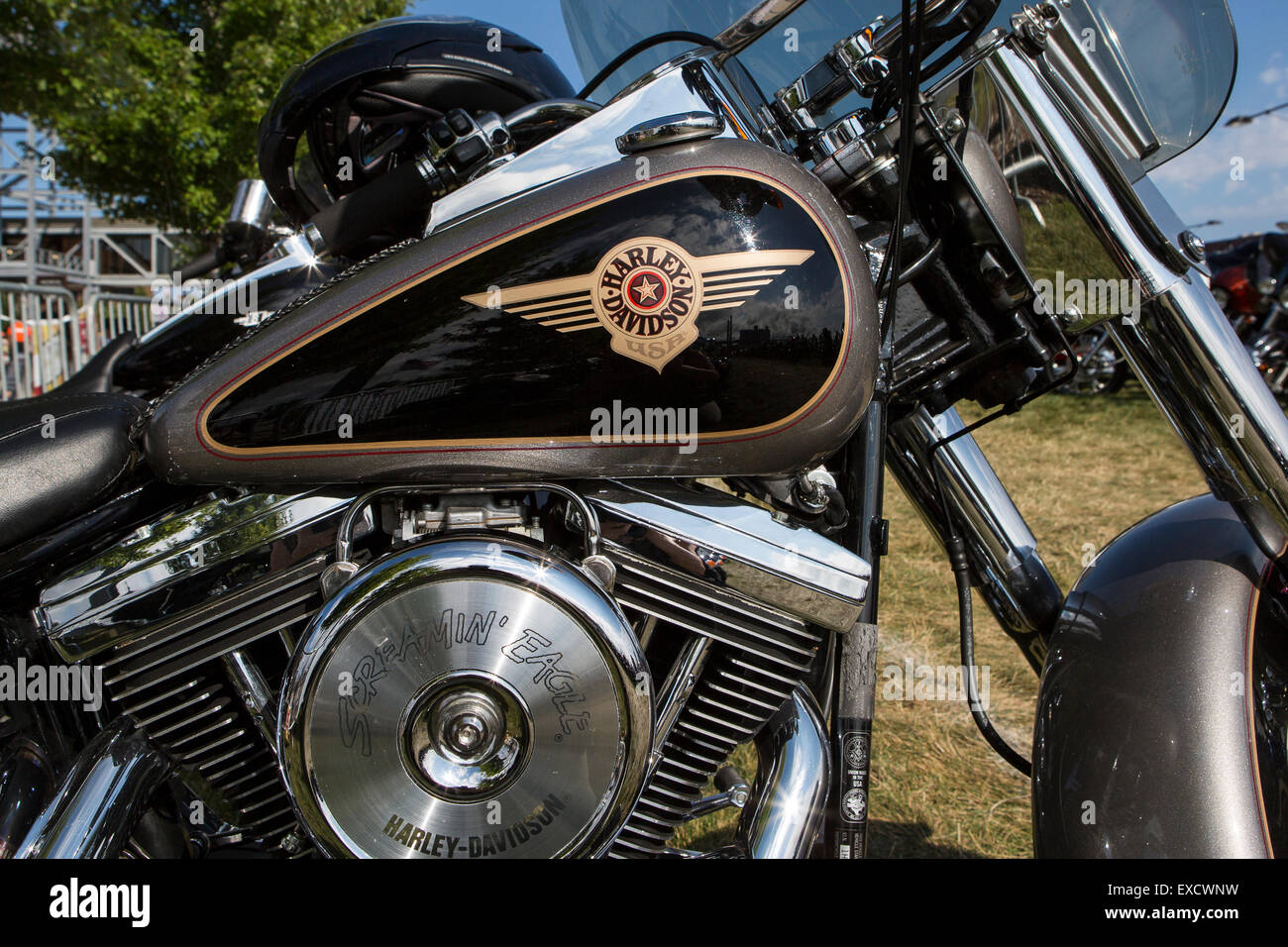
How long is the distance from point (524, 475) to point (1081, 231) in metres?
0.87

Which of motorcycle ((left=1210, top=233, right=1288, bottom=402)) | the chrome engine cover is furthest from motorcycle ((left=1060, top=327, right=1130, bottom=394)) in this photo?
the chrome engine cover

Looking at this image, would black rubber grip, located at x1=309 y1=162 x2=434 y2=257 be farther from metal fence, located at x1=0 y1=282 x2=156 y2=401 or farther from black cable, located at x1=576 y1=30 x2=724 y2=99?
metal fence, located at x1=0 y1=282 x2=156 y2=401

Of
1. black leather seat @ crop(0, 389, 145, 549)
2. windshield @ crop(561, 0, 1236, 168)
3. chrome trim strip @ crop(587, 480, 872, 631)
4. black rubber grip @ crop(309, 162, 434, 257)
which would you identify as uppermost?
windshield @ crop(561, 0, 1236, 168)

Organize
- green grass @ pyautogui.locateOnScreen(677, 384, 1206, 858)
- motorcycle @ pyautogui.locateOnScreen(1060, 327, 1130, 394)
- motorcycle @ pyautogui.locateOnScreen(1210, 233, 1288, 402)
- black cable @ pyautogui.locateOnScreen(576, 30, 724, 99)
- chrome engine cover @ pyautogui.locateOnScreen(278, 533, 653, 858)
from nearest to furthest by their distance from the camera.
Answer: chrome engine cover @ pyautogui.locateOnScreen(278, 533, 653, 858) < black cable @ pyautogui.locateOnScreen(576, 30, 724, 99) < green grass @ pyautogui.locateOnScreen(677, 384, 1206, 858) < motorcycle @ pyautogui.locateOnScreen(1210, 233, 1288, 402) < motorcycle @ pyautogui.locateOnScreen(1060, 327, 1130, 394)

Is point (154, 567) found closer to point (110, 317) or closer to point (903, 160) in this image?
point (903, 160)

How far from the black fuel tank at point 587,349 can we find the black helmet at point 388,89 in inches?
23.2

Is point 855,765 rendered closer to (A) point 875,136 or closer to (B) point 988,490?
(B) point 988,490

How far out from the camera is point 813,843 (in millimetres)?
1284

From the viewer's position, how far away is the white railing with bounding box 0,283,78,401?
712 centimetres

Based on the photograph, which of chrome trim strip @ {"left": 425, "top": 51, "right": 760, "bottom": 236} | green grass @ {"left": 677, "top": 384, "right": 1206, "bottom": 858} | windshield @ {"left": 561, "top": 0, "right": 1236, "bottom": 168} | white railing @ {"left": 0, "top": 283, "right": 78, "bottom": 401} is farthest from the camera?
white railing @ {"left": 0, "top": 283, "right": 78, "bottom": 401}

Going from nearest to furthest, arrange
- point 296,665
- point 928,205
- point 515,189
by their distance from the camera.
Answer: point 296,665
point 515,189
point 928,205

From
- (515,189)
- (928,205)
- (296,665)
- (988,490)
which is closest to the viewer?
(296,665)

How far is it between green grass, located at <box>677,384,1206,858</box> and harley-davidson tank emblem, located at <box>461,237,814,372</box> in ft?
5.20
